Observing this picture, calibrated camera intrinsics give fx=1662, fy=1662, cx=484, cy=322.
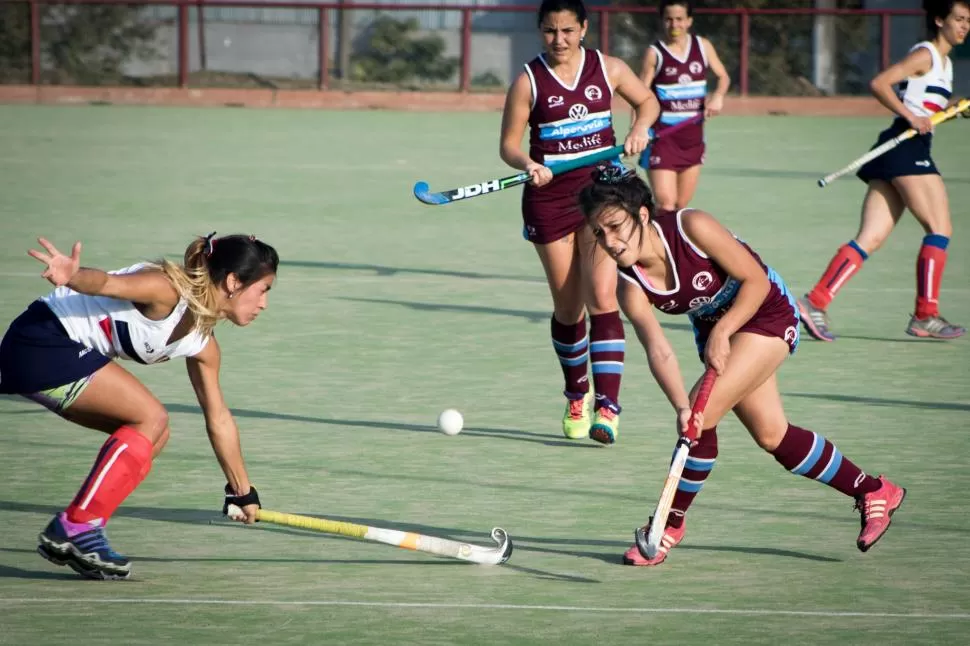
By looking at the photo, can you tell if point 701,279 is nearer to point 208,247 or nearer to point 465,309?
point 208,247

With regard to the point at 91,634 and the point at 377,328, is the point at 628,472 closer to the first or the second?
the point at 91,634

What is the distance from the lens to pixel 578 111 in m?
6.83


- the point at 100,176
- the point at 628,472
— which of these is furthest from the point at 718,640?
the point at 100,176

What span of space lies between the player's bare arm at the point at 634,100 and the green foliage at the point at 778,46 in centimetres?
2031

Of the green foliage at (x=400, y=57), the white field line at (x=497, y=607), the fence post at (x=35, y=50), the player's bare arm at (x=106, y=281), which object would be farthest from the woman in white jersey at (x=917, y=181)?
the green foliage at (x=400, y=57)

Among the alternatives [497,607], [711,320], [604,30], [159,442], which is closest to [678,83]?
[711,320]

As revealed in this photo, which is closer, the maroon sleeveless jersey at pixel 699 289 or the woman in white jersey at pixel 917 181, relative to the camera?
the maroon sleeveless jersey at pixel 699 289

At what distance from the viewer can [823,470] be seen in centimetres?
507

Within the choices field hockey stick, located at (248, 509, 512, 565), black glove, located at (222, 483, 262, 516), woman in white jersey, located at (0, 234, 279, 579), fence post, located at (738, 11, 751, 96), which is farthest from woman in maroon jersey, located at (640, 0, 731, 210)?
fence post, located at (738, 11, 751, 96)

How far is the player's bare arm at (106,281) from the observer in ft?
13.9

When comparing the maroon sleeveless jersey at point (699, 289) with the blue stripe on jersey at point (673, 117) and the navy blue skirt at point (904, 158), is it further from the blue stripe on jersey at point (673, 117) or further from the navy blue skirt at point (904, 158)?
the blue stripe on jersey at point (673, 117)

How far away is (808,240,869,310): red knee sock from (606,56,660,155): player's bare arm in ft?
6.90

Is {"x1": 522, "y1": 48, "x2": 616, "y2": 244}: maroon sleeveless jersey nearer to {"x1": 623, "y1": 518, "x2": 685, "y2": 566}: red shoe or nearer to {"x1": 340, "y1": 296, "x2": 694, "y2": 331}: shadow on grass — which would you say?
{"x1": 623, "y1": 518, "x2": 685, "y2": 566}: red shoe

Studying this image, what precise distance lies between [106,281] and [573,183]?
2.80 m
